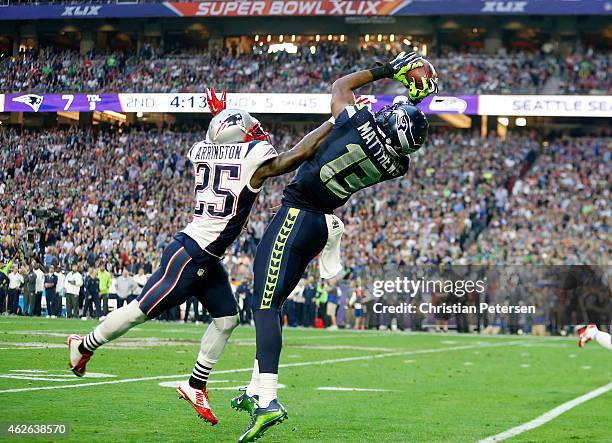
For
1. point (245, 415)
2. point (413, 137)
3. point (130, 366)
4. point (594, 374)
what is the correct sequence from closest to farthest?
point (413, 137) < point (245, 415) < point (130, 366) < point (594, 374)

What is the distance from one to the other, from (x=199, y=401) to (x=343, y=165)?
6.48 feet

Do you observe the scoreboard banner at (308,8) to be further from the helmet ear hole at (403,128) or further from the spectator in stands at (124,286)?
the helmet ear hole at (403,128)

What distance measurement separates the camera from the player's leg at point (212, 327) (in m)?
6.62

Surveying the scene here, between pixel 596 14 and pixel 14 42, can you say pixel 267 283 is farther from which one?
pixel 14 42

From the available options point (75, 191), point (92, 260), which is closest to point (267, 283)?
point (92, 260)

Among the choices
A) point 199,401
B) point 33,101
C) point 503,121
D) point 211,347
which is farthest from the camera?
point 33,101

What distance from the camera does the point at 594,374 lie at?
1250 centimetres

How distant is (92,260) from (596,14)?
A: 2052 centimetres

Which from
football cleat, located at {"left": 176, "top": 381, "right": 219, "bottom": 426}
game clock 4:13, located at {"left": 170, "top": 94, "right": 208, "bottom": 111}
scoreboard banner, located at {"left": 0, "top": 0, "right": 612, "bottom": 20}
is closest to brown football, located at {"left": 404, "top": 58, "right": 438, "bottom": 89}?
football cleat, located at {"left": 176, "top": 381, "right": 219, "bottom": 426}

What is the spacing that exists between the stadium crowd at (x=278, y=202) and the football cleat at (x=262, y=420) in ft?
61.2

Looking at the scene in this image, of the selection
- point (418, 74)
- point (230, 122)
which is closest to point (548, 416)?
point (418, 74)

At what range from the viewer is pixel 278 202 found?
3166cm

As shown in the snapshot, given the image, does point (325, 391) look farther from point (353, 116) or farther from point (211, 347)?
Result: point (353, 116)

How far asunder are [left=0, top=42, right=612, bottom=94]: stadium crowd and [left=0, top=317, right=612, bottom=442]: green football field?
61.8 ft
